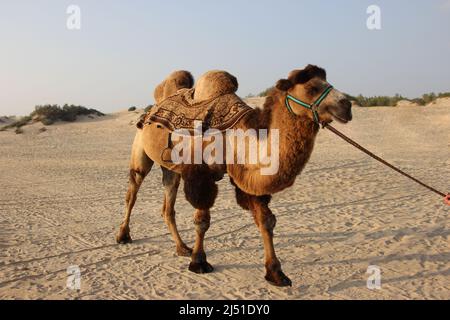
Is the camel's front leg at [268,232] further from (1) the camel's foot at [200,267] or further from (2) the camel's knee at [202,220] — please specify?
(1) the camel's foot at [200,267]

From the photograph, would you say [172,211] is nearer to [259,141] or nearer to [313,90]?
[259,141]

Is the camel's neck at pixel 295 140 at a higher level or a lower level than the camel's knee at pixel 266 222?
higher

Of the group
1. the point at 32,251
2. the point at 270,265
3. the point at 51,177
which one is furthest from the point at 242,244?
the point at 51,177

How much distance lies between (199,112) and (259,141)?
978 mm

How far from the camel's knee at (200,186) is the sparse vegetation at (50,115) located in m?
25.9

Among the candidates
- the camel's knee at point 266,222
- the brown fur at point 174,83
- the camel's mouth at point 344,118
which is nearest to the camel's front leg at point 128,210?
the brown fur at point 174,83

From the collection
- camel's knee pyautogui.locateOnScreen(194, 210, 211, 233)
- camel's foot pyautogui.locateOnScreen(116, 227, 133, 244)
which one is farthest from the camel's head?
camel's foot pyautogui.locateOnScreen(116, 227, 133, 244)

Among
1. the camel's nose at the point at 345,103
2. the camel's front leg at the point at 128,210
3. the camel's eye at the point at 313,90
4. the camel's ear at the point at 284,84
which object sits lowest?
the camel's front leg at the point at 128,210

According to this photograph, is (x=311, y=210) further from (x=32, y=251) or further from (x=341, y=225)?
(x=32, y=251)

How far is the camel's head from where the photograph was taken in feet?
12.5

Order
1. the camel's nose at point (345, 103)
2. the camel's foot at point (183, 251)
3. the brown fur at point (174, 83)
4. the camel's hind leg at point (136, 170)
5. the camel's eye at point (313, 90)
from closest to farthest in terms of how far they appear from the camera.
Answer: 1. the camel's nose at point (345, 103)
2. the camel's eye at point (313, 90)
3. the camel's foot at point (183, 251)
4. the camel's hind leg at point (136, 170)
5. the brown fur at point (174, 83)

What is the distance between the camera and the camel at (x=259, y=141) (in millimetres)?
4000

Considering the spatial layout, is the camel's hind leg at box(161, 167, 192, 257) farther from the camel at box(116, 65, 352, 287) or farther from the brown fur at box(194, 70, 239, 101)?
the brown fur at box(194, 70, 239, 101)
